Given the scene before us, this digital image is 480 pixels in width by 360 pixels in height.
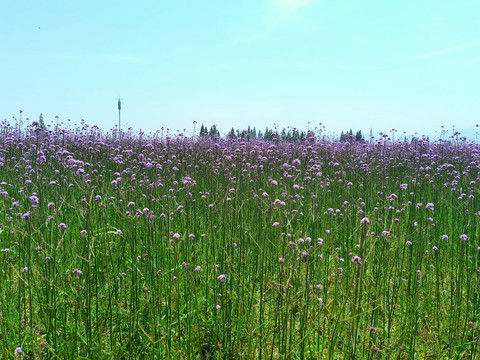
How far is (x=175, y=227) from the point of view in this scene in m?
4.64

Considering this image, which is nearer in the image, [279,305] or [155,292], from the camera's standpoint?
[279,305]

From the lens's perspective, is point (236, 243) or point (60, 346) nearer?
point (60, 346)

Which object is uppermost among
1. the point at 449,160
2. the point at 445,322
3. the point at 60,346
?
the point at 449,160

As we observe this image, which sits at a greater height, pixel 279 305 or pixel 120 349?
pixel 279 305

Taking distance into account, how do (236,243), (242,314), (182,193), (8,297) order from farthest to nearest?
(182,193)
(236,243)
(8,297)
(242,314)

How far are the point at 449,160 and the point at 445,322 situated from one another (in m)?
9.14

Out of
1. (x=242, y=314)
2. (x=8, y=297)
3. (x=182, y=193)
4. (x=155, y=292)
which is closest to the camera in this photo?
(x=155, y=292)

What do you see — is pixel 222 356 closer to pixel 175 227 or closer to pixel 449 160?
pixel 175 227

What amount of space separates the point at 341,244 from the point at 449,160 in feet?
26.5

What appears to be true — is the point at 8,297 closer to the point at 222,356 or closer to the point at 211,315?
the point at 211,315

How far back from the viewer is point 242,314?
8.55 ft

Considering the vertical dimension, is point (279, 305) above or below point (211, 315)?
above

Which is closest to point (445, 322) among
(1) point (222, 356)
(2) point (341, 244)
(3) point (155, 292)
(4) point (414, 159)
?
(2) point (341, 244)

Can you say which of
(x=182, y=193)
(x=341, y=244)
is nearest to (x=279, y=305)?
(x=341, y=244)
